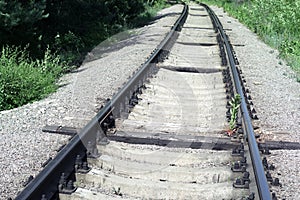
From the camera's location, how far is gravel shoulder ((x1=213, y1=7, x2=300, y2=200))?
3989 mm

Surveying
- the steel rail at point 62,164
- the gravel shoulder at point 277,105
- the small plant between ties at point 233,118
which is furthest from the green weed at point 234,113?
the steel rail at point 62,164

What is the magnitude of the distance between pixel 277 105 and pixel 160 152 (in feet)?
8.37

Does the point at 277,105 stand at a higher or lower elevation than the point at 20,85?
higher

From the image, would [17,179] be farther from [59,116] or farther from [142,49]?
[142,49]

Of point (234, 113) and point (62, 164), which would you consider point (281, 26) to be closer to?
point (234, 113)

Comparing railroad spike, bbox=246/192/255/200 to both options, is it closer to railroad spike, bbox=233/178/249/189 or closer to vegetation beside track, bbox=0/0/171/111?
railroad spike, bbox=233/178/249/189

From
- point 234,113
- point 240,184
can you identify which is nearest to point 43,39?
point 234,113

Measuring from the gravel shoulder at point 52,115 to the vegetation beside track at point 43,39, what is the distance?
0.37 meters

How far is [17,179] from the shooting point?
12.4ft

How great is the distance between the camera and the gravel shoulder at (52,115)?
13.2 ft

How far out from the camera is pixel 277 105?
637cm

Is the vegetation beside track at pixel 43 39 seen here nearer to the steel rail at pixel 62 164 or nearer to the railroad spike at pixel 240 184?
the steel rail at pixel 62 164

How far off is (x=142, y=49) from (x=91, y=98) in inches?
205

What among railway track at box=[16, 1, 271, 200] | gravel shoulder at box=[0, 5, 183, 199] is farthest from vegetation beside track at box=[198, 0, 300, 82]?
railway track at box=[16, 1, 271, 200]
